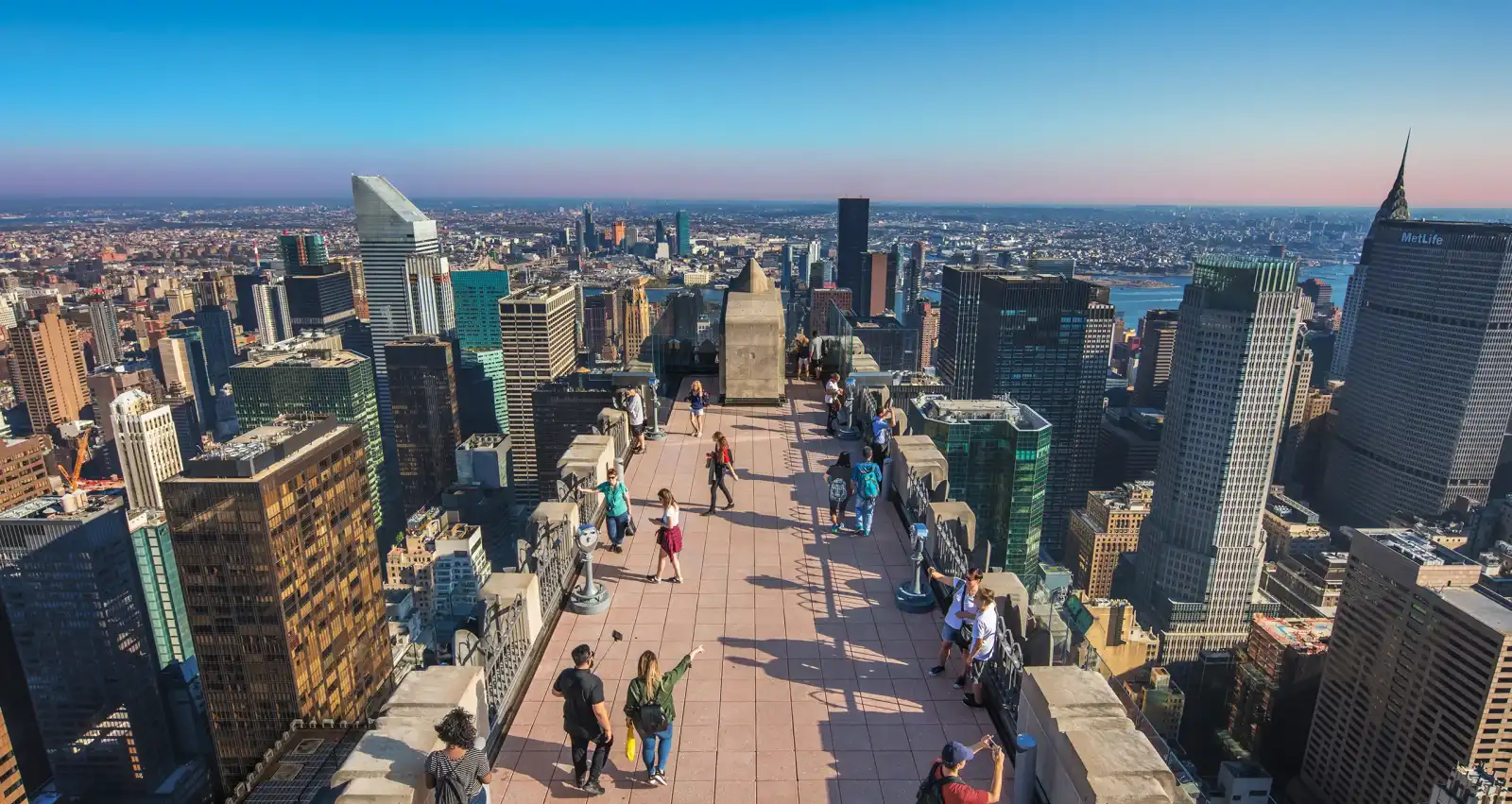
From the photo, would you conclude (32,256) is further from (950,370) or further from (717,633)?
(717,633)

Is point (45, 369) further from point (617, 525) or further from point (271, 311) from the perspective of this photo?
point (617, 525)

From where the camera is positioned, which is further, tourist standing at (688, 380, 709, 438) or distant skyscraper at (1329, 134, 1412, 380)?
distant skyscraper at (1329, 134, 1412, 380)

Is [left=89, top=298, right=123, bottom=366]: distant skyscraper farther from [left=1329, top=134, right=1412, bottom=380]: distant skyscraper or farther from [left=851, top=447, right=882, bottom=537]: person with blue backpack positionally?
[left=1329, top=134, right=1412, bottom=380]: distant skyscraper

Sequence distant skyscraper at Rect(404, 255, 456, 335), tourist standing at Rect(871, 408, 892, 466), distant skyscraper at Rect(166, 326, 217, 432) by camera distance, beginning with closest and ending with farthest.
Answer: tourist standing at Rect(871, 408, 892, 466)
distant skyscraper at Rect(166, 326, 217, 432)
distant skyscraper at Rect(404, 255, 456, 335)

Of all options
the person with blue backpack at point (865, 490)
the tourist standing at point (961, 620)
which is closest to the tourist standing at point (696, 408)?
the person with blue backpack at point (865, 490)

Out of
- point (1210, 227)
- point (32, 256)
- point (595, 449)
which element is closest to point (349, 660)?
point (595, 449)

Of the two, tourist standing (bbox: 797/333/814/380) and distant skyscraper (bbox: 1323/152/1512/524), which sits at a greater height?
tourist standing (bbox: 797/333/814/380)

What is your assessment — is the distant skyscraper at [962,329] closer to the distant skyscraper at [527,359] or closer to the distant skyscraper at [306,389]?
the distant skyscraper at [527,359]

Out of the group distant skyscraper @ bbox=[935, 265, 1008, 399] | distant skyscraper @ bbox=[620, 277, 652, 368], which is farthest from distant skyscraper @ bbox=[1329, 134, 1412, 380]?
distant skyscraper @ bbox=[620, 277, 652, 368]
